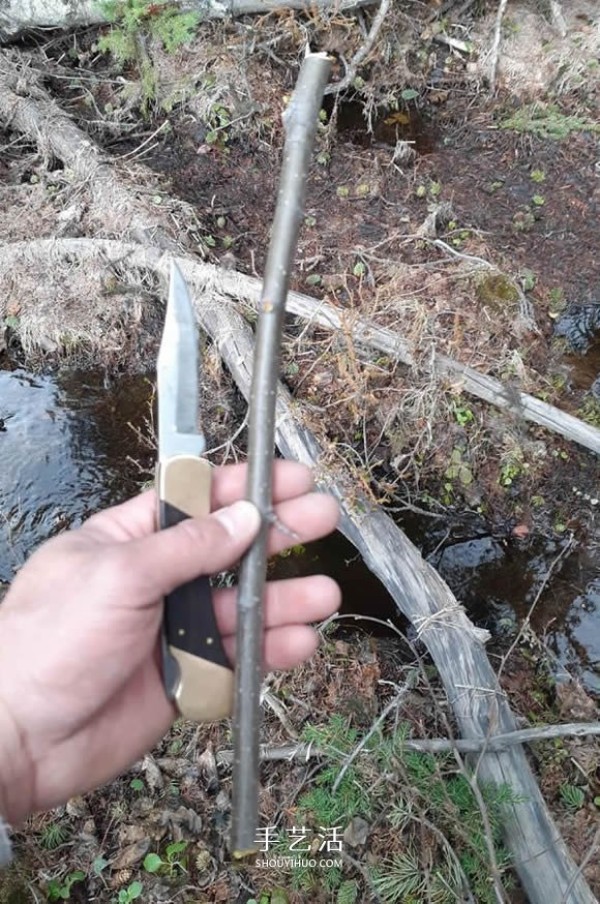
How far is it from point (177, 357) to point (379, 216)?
5262mm

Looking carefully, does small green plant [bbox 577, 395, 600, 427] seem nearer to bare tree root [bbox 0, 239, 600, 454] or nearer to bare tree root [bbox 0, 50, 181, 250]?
bare tree root [bbox 0, 239, 600, 454]

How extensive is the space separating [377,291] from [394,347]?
2.65 feet

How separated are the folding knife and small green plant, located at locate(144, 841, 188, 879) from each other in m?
1.83

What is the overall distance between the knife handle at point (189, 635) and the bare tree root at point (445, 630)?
1.61 meters

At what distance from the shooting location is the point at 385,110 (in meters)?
8.09

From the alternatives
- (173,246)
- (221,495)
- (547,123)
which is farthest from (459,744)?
(547,123)

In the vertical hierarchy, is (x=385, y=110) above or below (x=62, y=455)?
above

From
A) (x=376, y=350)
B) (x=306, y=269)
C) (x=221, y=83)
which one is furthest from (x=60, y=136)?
(x=376, y=350)

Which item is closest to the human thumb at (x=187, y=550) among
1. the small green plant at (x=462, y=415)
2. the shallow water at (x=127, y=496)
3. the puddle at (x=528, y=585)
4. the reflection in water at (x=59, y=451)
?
the shallow water at (x=127, y=496)

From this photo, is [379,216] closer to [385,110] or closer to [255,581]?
[385,110]

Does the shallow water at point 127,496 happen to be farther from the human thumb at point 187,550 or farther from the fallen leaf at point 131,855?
the human thumb at point 187,550

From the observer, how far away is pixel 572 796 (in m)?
4.06

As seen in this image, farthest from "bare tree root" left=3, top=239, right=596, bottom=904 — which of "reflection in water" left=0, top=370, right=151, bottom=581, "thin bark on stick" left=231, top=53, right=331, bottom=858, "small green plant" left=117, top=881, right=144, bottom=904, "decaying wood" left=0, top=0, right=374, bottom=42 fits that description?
"decaying wood" left=0, top=0, right=374, bottom=42

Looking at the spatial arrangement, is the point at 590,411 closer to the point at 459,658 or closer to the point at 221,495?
the point at 459,658
